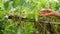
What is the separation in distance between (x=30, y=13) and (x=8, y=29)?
24cm

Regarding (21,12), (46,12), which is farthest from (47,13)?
(21,12)

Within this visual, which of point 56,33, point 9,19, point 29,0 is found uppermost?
point 29,0

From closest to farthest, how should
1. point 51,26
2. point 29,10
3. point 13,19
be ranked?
point 29,10, point 13,19, point 51,26

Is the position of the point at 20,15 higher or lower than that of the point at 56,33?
higher

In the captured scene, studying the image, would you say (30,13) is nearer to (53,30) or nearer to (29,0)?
(29,0)

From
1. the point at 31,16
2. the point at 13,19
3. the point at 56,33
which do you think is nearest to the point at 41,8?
the point at 31,16

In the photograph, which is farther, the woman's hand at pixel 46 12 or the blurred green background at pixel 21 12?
the woman's hand at pixel 46 12

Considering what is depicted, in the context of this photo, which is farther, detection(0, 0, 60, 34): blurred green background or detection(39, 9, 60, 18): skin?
detection(39, 9, 60, 18): skin

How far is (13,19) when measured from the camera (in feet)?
4.29

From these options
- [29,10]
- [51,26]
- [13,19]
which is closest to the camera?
[29,10]

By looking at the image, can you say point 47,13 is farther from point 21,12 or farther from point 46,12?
point 21,12

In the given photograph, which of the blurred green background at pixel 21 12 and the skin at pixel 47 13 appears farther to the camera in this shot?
the skin at pixel 47 13

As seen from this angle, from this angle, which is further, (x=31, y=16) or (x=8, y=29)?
(x=8, y=29)

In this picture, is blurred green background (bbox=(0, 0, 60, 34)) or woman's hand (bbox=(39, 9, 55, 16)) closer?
blurred green background (bbox=(0, 0, 60, 34))
